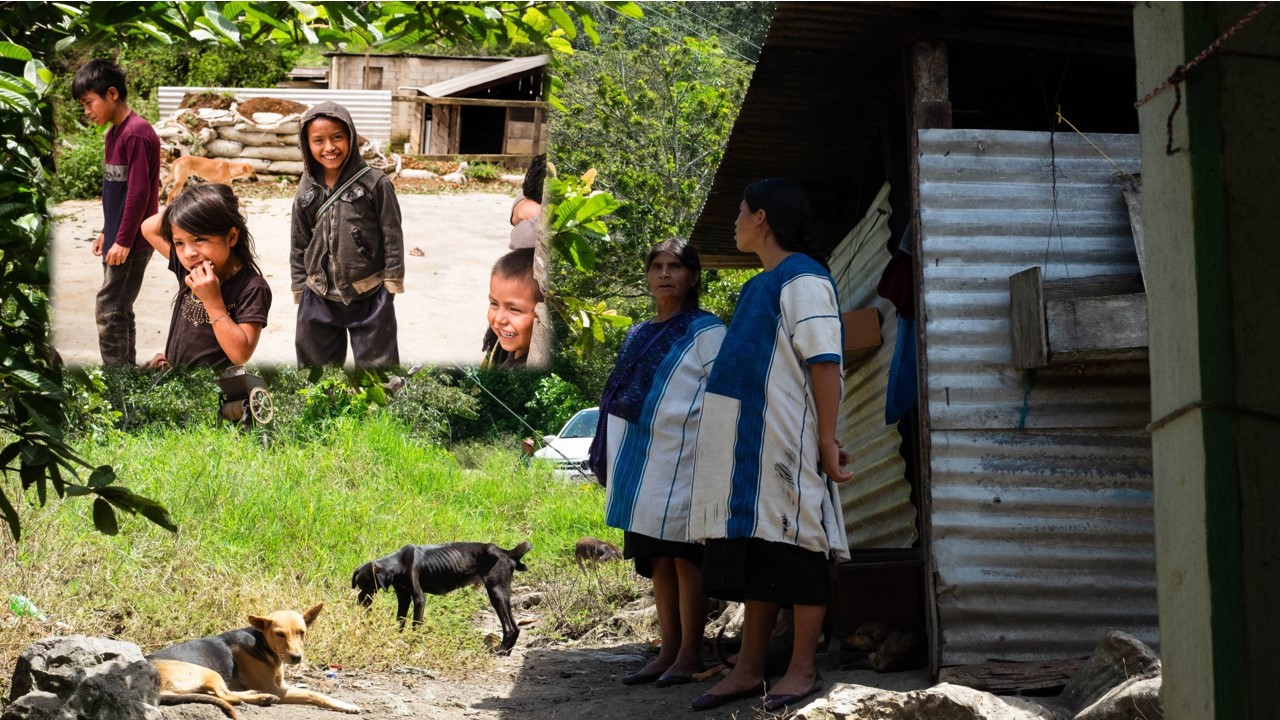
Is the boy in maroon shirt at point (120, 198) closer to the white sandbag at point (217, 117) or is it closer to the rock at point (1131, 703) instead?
the white sandbag at point (217, 117)

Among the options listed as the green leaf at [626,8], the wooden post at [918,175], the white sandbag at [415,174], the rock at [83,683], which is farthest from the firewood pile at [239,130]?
the wooden post at [918,175]

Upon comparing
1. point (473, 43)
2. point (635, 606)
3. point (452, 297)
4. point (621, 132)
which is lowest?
point (635, 606)

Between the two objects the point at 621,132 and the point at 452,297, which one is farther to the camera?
the point at 621,132

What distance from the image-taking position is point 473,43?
4695mm

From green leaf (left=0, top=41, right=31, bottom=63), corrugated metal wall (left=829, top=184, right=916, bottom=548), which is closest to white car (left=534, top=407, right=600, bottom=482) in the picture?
corrugated metal wall (left=829, top=184, right=916, bottom=548)

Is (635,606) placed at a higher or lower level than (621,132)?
lower

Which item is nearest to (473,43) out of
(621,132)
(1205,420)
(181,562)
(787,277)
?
(787,277)

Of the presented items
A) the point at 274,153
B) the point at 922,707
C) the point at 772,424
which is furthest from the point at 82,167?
the point at 922,707

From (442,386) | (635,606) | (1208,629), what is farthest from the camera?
(442,386)

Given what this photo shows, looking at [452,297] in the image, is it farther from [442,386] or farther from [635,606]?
[442,386]

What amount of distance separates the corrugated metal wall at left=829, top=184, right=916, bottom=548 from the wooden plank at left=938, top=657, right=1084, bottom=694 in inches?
42.8

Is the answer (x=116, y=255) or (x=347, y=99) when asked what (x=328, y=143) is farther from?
(x=116, y=255)

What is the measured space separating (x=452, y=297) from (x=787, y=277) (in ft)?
4.30

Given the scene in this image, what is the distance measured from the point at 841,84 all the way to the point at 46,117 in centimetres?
319
